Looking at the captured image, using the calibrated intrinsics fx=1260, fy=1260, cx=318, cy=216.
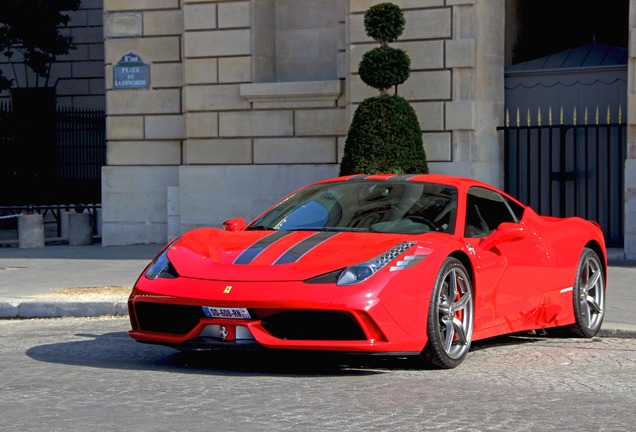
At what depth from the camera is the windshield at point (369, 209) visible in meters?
8.15

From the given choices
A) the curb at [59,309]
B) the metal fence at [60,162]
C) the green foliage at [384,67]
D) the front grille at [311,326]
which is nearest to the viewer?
the front grille at [311,326]

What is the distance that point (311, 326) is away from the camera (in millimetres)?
7203

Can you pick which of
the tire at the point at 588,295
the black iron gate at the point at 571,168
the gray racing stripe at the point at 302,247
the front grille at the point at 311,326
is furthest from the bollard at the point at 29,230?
the front grille at the point at 311,326

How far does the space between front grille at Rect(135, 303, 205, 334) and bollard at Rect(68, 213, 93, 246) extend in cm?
1353

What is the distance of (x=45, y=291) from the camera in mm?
12352

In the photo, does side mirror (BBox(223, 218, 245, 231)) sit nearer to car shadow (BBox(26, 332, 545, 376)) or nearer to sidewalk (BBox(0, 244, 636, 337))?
car shadow (BBox(26, 332, 545, 376))

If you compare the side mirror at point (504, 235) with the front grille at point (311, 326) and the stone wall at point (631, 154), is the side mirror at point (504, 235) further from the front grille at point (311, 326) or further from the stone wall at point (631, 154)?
the stone wall at point (631, 154)

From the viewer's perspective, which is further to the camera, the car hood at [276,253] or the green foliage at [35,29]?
the green foliage at [35,29]

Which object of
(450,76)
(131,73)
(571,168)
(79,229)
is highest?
(131,73)

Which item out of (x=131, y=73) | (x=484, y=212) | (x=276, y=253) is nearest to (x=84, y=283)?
(x=484, y=212)

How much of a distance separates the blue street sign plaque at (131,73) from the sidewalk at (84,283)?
269cm

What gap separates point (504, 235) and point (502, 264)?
191mm

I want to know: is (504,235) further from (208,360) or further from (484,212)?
(208,360)

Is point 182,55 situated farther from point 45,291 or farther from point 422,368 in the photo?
point 422,368
